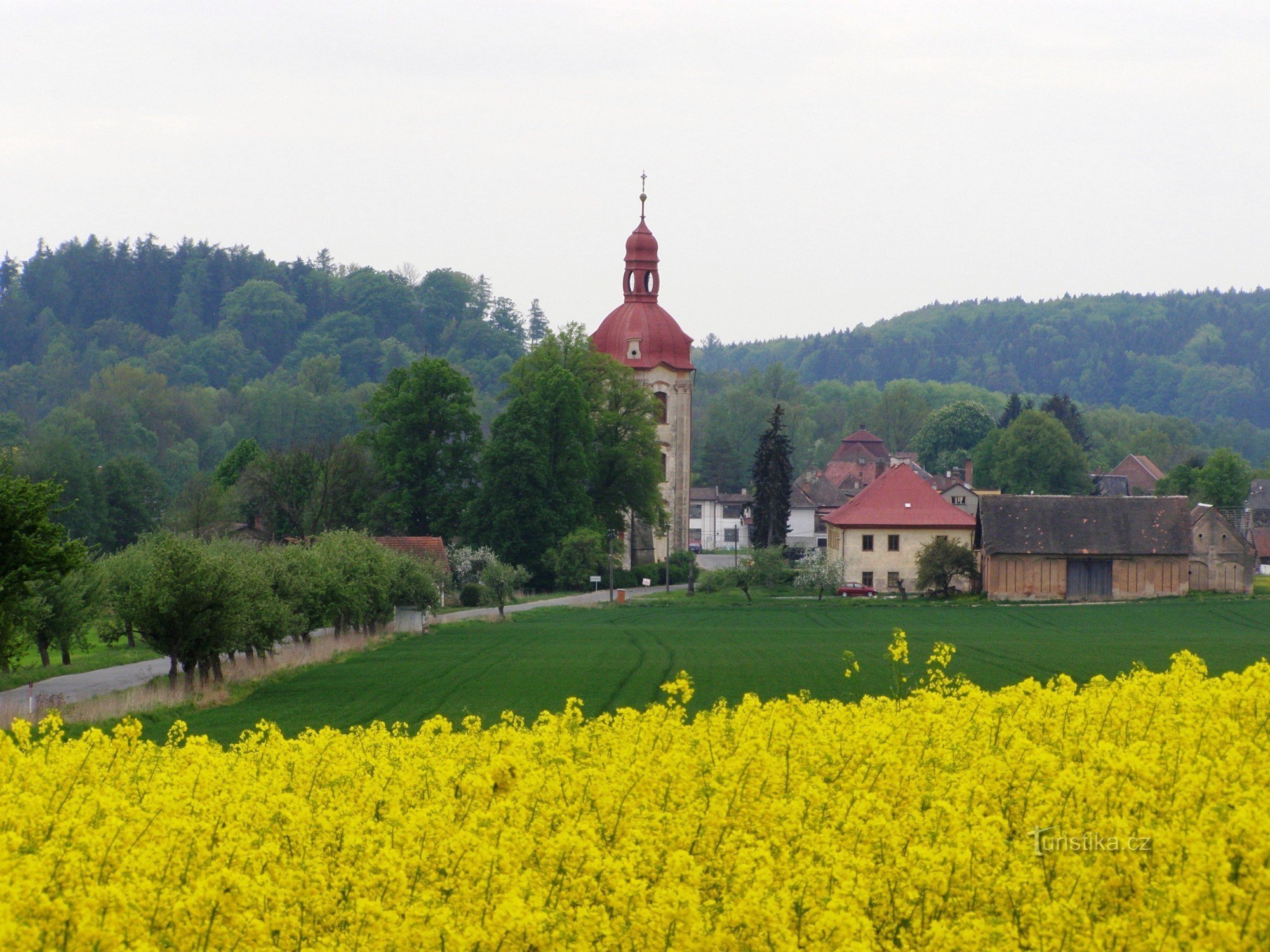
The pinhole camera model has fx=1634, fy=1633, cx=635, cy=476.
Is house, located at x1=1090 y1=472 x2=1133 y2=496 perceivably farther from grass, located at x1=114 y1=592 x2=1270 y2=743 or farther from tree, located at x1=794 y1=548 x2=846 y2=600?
grass, located at x1=114 y1=592 x2=1270 y2=743

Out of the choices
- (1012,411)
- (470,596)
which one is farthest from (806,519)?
(470,596)

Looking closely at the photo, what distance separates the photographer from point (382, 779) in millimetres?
15148

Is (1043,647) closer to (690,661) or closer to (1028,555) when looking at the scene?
(690,661)

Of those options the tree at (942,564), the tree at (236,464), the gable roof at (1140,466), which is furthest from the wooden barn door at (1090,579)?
the gable roof at (1140,466)

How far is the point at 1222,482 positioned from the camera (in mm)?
107625

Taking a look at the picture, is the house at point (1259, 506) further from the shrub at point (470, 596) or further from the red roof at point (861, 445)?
the shrub at point (470, 596)

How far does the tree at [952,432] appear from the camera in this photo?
152 meters

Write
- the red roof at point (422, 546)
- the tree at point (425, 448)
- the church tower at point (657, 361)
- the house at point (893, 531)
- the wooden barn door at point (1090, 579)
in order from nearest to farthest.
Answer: the red roof at point (422, 546)
the wooden barn door at point (1090, 579)
the tree at point (425, 448)
the house at point (893, 531)
the church tower at point (657, 361)

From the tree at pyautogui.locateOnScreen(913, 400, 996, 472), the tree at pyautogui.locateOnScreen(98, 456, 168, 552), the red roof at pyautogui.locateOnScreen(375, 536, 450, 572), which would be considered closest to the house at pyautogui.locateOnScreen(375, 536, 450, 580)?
the red roof at pyautogui.locateOnScreen(375, 536, 450, 572)

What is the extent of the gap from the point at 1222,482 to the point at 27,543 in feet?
307

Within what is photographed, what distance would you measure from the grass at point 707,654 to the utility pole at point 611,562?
3165mm

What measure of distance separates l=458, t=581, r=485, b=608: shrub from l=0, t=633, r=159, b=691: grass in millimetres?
18189

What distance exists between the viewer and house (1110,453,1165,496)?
144 metres

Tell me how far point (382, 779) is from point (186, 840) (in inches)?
100.0
